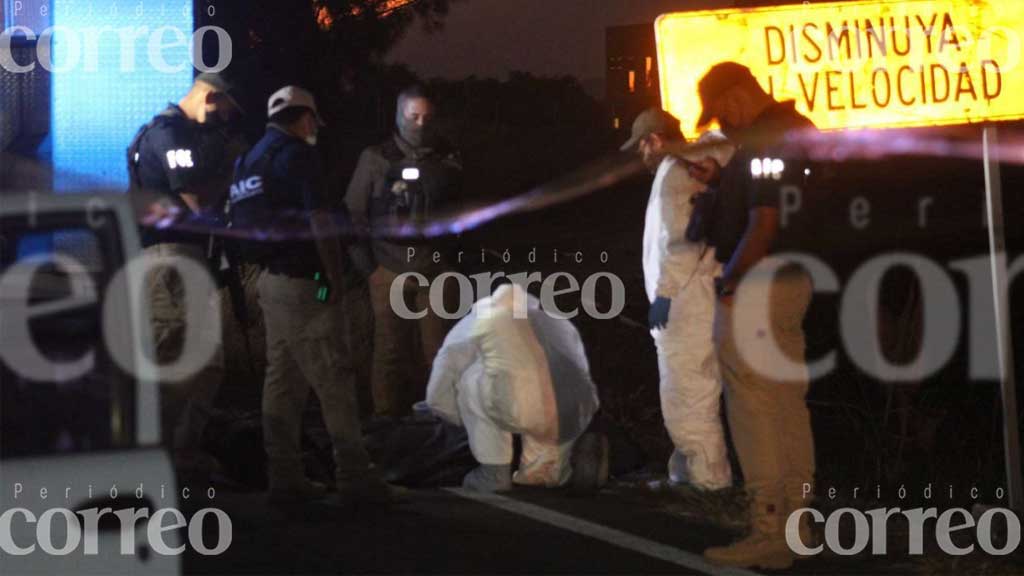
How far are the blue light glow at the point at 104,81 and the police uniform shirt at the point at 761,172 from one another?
4.11 metres

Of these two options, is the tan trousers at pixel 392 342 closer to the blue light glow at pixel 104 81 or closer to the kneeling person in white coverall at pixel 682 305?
the blue light glow at pixel 104 81

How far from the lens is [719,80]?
628 cm

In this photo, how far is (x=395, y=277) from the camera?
29.0ft

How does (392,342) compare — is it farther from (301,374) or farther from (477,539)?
(477,539)

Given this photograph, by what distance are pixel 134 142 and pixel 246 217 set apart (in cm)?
101

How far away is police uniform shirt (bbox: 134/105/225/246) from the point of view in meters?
7.26

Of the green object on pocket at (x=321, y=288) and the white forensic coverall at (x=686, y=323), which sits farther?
the white forensic coverall at (x=686, y=323)

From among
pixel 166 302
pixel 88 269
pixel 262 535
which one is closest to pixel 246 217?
pixel 166 302

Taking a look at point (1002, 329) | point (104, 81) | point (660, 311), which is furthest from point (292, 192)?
point (104, 81)

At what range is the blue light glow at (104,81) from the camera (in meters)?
9.24

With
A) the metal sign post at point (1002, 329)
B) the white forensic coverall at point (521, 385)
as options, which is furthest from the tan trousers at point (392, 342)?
the metal sign post at point (1002, 329)

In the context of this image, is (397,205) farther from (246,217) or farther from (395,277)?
(246,217)

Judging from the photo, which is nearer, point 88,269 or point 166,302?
point 88,269

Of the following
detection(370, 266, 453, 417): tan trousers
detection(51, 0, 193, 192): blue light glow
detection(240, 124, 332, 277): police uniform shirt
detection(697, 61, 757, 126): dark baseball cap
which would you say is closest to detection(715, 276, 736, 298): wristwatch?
detection(697, 61, 757, 126): dark baseball cap
